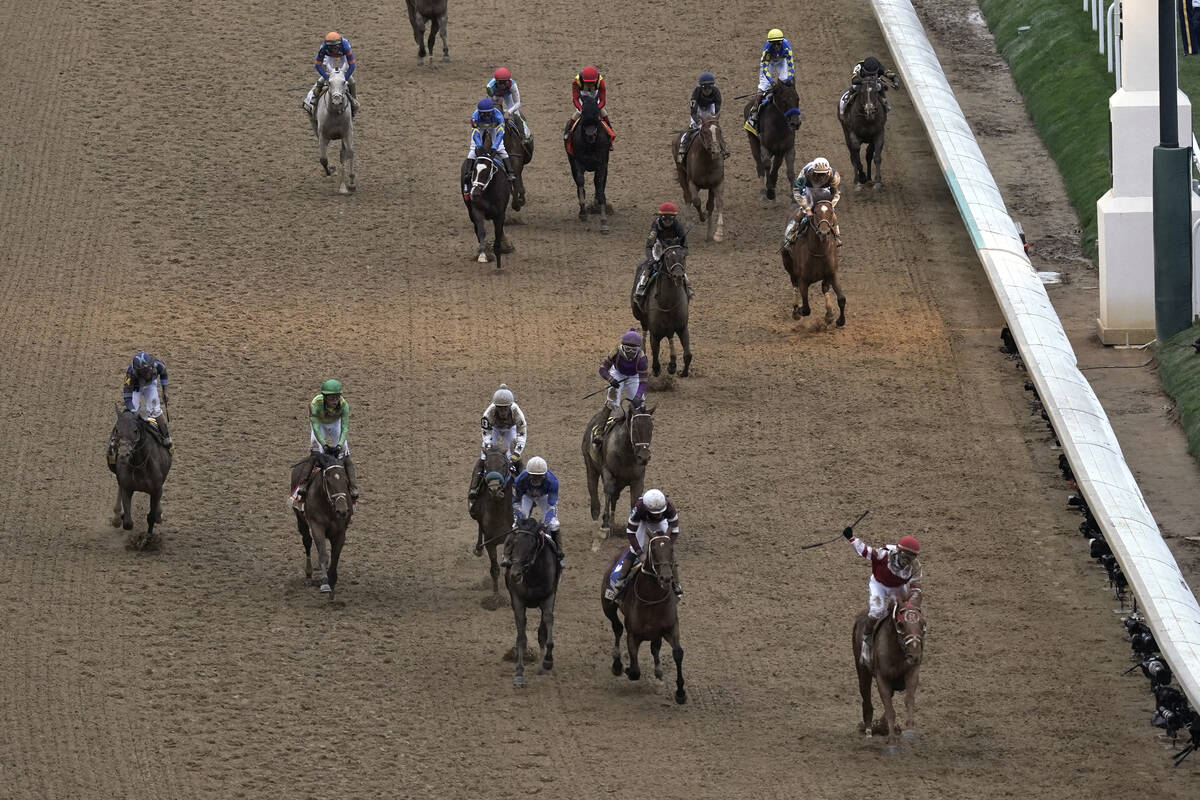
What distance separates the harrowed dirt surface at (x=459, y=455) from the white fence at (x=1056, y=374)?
745mm

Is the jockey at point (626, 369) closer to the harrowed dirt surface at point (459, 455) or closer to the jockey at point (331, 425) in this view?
the harrowed dirt surface at point (459, 455)

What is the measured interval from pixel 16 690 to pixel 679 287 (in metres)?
9.07

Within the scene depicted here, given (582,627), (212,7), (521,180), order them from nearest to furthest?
(582,627)
(521,180)
(212,7)

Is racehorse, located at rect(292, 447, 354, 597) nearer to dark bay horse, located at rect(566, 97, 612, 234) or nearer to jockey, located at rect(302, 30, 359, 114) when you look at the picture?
dark bay horse, located at rect(566, 97, 612, 234)

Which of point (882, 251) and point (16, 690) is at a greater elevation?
point (882, 251)

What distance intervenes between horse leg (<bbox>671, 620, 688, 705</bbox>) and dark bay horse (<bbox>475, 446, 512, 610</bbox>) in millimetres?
2135

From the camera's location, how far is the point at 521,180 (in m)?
31.6

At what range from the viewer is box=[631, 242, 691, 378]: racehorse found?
2486 centimetres

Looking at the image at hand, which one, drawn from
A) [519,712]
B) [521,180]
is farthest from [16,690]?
[521,180]

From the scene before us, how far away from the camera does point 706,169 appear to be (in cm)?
2920

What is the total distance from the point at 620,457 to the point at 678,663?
123 inches

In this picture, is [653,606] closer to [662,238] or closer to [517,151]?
[662,238]

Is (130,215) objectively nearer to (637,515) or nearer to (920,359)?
(920,359)

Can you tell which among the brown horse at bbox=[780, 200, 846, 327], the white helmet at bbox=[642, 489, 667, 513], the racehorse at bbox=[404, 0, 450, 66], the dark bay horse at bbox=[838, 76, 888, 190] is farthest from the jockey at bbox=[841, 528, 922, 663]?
the racehorse at bbox=[404, 0, 450, 66]
